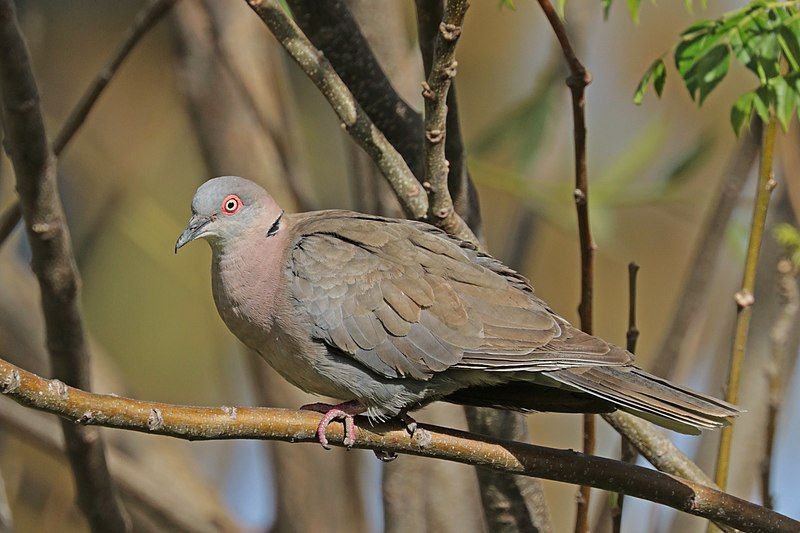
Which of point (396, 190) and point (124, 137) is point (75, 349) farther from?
point (124, 137)

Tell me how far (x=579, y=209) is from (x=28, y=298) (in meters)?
3.05

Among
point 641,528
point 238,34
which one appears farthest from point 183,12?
point 641,528

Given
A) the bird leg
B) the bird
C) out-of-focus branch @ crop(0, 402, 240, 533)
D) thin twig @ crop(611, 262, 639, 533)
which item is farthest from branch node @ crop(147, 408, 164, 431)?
out-of-focus branch @ crop(0, 402, 240, 533)

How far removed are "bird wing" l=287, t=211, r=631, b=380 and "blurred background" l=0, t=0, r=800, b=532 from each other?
96 cm

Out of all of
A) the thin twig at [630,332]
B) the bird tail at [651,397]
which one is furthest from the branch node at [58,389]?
the thin twig at [630,332]

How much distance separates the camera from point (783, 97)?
107 inches

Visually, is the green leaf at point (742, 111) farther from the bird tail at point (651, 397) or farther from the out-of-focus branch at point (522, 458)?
the out-of-focus branch at point (522, 458)

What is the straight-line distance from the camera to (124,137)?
23.5 feet

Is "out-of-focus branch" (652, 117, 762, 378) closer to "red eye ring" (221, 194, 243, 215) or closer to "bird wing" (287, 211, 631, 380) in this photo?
"bird wing" (287, 211, 631, 380)

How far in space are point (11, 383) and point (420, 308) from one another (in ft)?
3.92

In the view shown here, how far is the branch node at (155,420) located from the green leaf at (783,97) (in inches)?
69.3

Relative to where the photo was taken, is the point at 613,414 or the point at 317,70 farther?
the point at 613,414

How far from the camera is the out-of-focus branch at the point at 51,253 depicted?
8.99 feet

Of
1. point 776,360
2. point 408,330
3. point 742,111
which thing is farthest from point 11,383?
point 776,360
